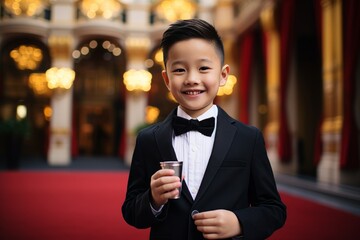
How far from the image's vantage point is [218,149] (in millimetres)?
1058

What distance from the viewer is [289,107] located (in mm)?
8672

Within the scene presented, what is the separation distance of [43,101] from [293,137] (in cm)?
1096

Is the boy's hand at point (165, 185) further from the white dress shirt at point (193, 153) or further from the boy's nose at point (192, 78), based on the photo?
the boy's nose at point (192, 78)

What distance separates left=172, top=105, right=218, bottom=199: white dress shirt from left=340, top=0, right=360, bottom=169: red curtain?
5.62 m

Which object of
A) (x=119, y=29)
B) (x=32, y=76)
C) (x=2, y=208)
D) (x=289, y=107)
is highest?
(x=119, y=29)

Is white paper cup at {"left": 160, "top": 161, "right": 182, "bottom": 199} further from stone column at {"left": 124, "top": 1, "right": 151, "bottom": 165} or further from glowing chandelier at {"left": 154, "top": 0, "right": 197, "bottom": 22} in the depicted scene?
glowing chandelier at {"left": 154, "top": 0, "right": 197, "bottom": 22}

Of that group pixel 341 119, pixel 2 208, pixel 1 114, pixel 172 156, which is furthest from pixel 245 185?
pixel 1 114

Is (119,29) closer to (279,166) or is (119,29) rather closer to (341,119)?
(279,166)

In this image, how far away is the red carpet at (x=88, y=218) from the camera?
10.8ft

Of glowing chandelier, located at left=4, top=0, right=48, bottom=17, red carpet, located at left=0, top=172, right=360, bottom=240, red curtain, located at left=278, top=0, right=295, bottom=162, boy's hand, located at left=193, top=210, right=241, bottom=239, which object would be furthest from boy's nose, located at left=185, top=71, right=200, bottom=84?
glowing chandelier, located at left=4, top=0, right=48, bottom=17

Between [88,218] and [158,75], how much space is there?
13027 mm

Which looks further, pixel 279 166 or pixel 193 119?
pixel 279 166

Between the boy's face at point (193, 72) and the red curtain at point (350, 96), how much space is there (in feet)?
18.4

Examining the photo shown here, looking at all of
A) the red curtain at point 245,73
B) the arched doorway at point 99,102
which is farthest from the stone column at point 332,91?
the arched doorway at point 99,102
